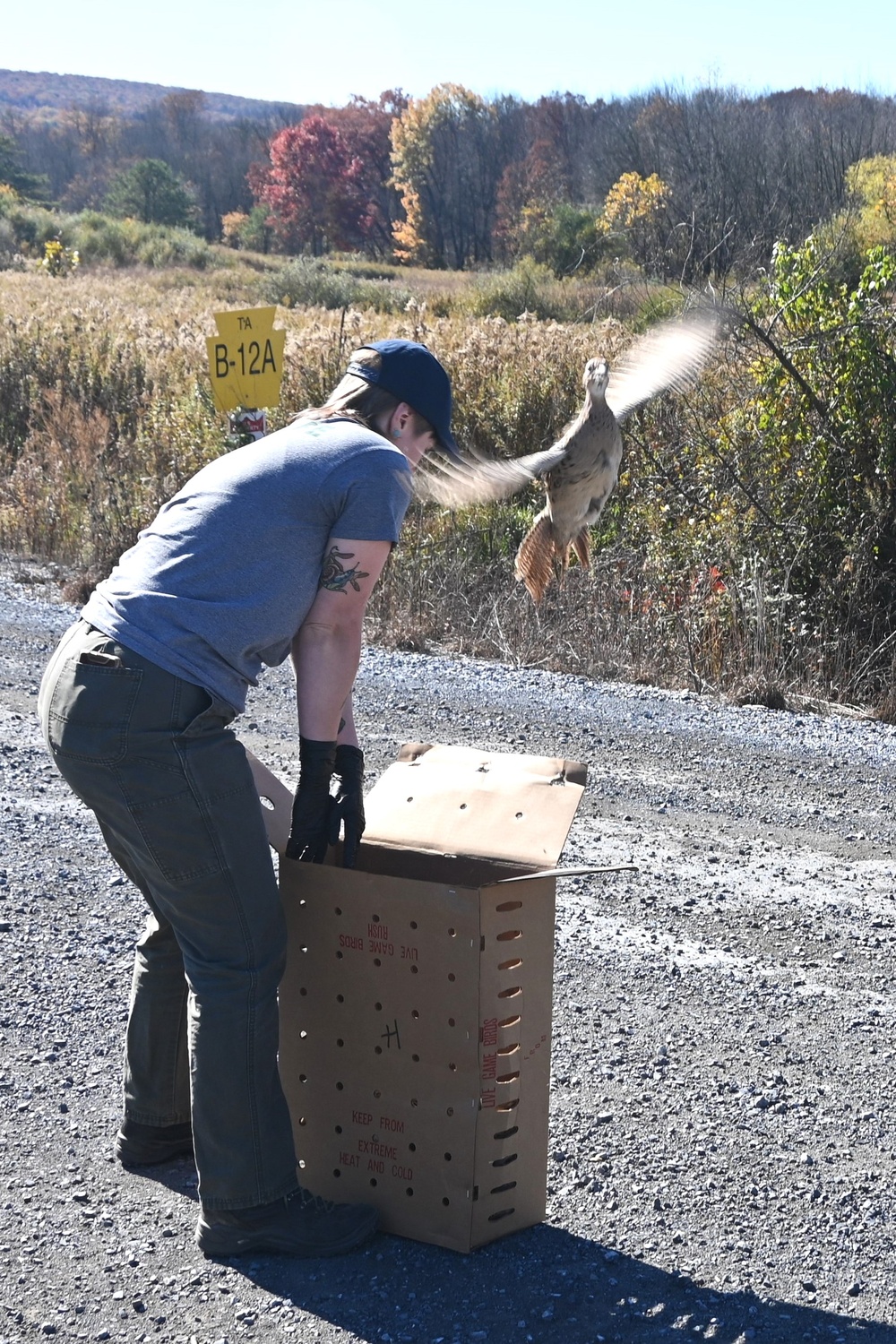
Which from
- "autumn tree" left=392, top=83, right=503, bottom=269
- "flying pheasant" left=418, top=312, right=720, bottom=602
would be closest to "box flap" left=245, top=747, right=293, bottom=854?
"flying pheasant" left=418, top=312, right=720, bottom=602

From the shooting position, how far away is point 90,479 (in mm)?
12664

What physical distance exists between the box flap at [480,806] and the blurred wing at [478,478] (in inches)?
46.7

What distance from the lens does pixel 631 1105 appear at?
3320 mm

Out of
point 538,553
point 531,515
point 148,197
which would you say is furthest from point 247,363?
point 148,197

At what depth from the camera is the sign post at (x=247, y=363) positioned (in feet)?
26.6

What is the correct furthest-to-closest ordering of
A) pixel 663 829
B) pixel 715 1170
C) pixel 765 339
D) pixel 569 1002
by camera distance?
pixel 765 339 < pixel 663 829 < pixel 569 1002 < pixel 715 1170

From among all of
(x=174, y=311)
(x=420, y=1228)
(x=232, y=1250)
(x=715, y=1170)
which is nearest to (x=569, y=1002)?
(x=715, y=1170)

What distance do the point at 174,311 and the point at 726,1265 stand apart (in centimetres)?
2147

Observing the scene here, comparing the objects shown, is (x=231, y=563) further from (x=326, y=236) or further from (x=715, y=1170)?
(x=326, y=236)

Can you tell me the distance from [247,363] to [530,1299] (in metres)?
6.70

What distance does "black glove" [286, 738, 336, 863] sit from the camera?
2.78m

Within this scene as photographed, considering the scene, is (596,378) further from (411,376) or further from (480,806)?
(480,806)

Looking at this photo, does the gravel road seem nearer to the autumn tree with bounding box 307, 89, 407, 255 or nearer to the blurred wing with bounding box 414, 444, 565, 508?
the blurred wing with bounding box 414, 444, 565, 508

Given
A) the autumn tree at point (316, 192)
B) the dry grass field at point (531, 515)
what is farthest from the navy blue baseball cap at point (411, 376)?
the autumn tree at point (316, 192)
